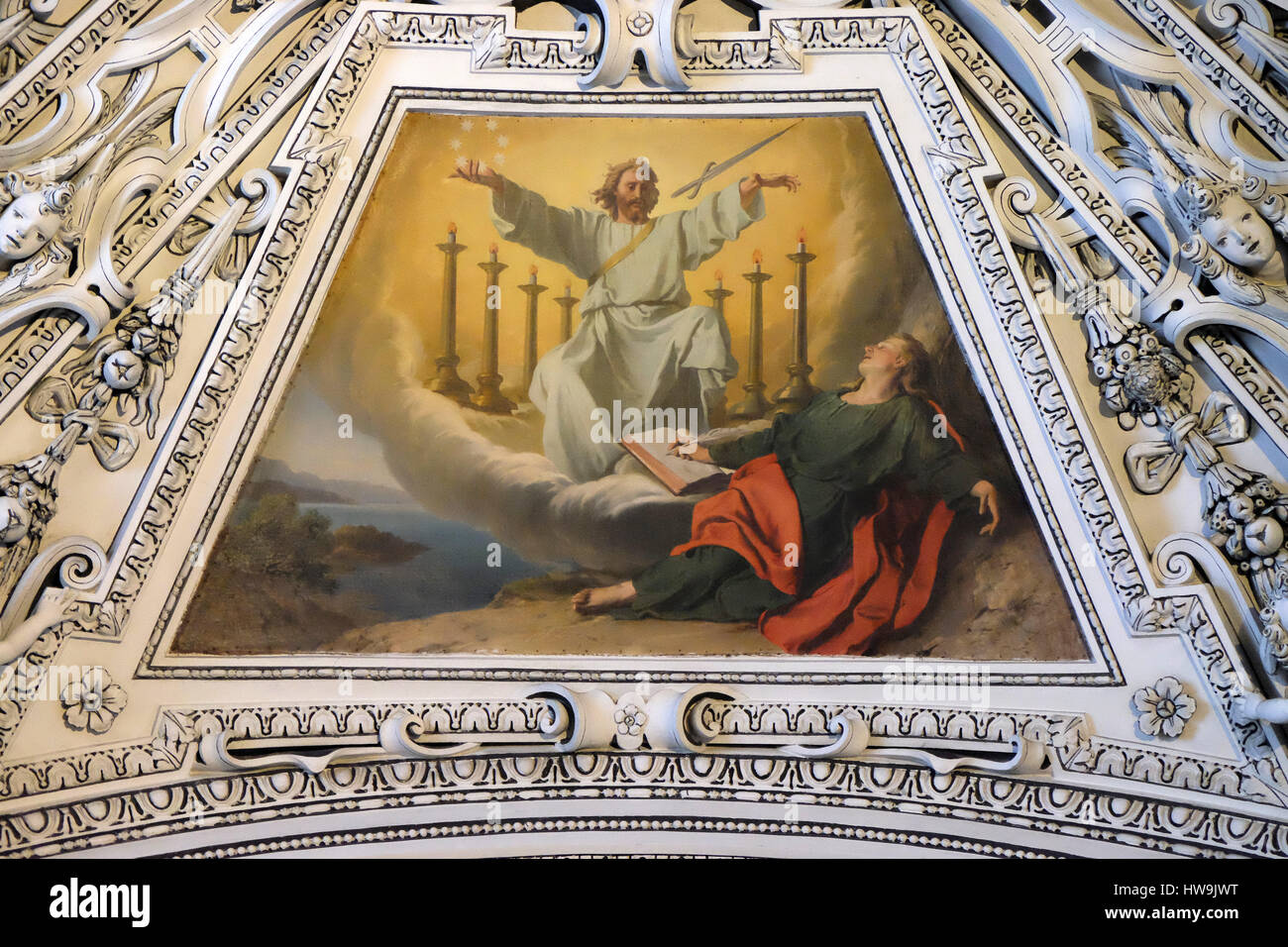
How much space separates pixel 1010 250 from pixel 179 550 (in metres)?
4.20

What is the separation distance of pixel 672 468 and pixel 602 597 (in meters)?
0.72

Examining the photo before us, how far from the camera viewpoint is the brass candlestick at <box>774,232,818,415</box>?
6.36 m

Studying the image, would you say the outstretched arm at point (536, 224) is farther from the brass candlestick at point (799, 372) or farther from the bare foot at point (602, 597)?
the bare foot at point (602, 597)

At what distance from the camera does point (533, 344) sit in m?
6.35

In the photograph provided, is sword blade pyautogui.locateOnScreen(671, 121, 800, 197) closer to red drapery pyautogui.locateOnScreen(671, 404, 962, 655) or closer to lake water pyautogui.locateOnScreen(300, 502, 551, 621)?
red drapery pyautogui.locateOnScreen(671, 404, 962, 655)

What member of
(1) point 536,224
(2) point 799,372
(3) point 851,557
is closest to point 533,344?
(1) point 536,224

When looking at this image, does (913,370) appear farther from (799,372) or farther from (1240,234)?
(1240,234)

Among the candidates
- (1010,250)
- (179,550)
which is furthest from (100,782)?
(1010,250)

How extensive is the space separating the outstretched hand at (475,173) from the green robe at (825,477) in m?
1.73

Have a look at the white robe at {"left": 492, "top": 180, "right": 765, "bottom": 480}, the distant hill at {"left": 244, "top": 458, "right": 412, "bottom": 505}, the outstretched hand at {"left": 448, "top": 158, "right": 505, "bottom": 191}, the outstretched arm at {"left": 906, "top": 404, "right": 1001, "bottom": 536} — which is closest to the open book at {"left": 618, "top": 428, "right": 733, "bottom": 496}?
the white robe at {"left": 492, "top": 180, "right": 765, "bottom": 480}

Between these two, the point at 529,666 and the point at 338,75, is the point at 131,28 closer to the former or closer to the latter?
the point at 338,75

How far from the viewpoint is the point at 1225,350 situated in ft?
20.1

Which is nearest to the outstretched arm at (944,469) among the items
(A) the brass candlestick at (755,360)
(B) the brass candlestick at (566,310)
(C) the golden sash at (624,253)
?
(A) the brass candlestick at (755,360)

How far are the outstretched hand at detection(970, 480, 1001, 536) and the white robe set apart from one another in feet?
4.32
